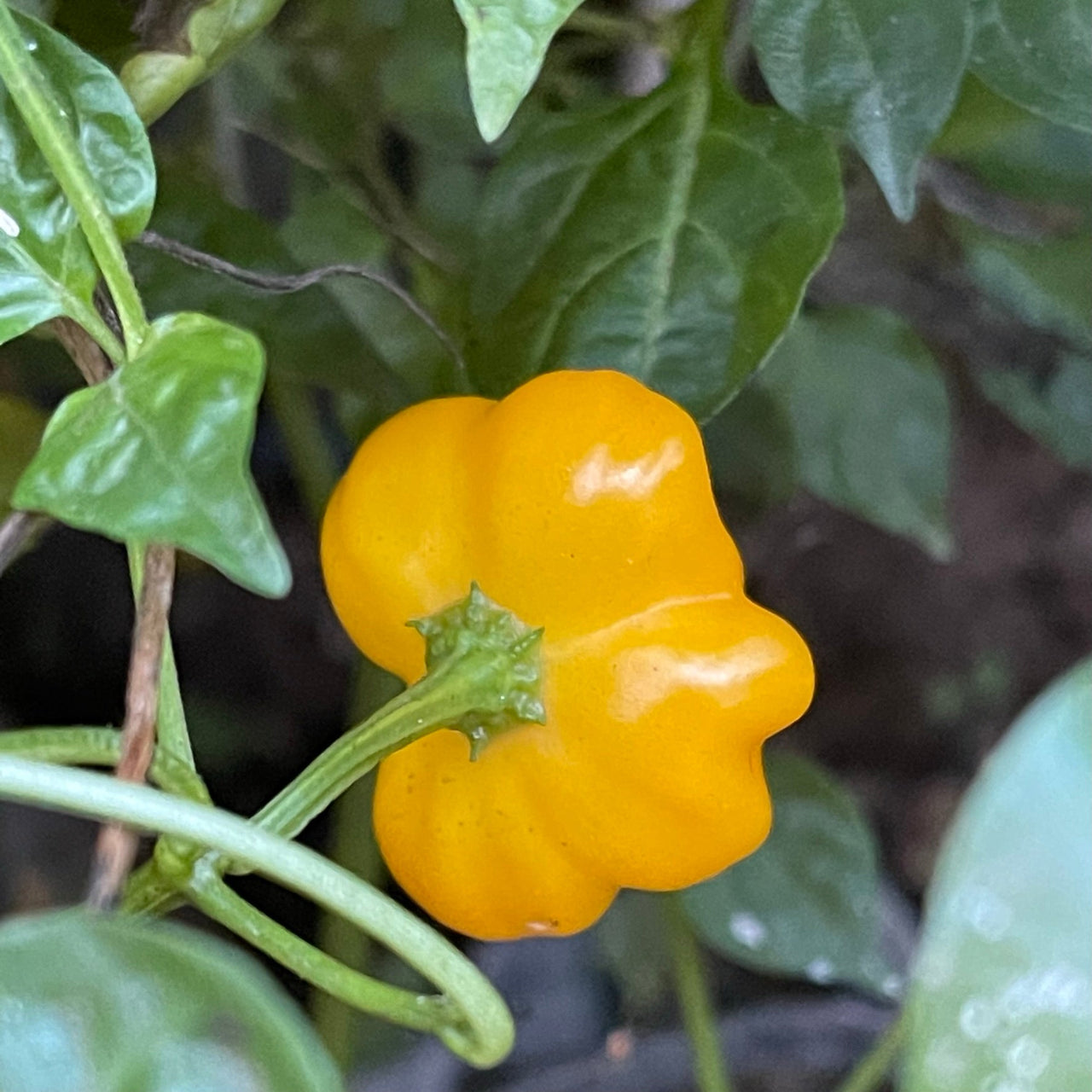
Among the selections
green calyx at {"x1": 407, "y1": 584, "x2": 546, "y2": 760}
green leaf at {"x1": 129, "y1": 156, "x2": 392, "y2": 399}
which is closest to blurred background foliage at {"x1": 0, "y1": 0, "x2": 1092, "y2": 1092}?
green leaf at {"x1": 129, "y1": 156, "x2": 392, "y2": 399}

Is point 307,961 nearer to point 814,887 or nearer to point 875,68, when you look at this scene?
A: point 875,68

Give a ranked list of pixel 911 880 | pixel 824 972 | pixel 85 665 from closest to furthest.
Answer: pixel 824 972 < pixel 85 665 < pixel 911 880

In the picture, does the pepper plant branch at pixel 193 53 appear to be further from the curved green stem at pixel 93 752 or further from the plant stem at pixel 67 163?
the curved green stem at pixel 93 752

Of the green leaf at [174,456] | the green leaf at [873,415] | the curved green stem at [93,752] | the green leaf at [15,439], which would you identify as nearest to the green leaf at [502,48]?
the green leaf at [174,456]

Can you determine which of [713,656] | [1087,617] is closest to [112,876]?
[713,656]

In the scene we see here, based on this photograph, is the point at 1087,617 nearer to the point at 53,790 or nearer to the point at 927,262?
the point at 927,262
